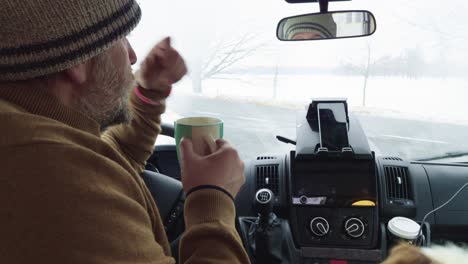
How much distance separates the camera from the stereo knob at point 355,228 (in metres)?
1.96

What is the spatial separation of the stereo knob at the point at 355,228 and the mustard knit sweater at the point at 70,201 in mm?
1114

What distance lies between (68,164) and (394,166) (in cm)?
184

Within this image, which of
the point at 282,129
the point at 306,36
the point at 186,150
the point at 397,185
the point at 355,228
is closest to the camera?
the point at 186,150

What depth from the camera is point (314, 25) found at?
221 cm

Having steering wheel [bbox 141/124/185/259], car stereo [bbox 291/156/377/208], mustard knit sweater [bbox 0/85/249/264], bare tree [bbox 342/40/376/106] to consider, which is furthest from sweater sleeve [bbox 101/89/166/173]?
bare tree [bbox 342/40/376/106]

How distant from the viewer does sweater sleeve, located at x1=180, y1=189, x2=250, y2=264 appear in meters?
0.95

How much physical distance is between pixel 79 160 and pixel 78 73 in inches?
8.7

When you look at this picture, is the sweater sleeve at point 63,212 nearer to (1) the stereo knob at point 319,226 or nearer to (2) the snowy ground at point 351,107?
(1) the stereo knob at point 319,226

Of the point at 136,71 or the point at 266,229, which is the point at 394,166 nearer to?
the point at 266,229

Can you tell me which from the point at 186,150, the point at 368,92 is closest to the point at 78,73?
the point at 186,150

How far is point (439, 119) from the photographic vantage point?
3.04 meters

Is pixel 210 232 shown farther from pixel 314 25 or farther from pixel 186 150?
pixel 314 25

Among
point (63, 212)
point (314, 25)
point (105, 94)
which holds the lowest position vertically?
point (63, 212)

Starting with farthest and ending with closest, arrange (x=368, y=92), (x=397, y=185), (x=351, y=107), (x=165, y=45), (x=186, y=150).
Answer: (x=368, y=92), (x=351, y=107), (x=397, y=185), (x=165, y=45), (x=186, y=150)
